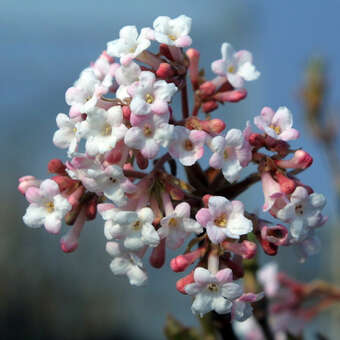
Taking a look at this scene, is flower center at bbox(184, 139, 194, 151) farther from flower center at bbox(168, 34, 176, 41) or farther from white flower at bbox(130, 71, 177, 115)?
flower center at bbox(168, 34, 176, 41)

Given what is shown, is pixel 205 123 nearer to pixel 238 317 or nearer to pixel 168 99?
pixel 168 99

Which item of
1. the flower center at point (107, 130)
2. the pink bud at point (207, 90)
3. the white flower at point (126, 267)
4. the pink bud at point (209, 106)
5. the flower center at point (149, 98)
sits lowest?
the white flower at point (126, 267)

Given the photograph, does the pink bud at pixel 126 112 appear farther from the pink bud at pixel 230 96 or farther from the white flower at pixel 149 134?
the pink bud at pixel 230 96

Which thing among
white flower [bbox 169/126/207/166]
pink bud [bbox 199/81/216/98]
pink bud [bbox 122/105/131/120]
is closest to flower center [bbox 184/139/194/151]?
white flower [bbox 169/126/207/166]

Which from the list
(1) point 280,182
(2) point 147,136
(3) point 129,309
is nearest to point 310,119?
(1) point 280,182

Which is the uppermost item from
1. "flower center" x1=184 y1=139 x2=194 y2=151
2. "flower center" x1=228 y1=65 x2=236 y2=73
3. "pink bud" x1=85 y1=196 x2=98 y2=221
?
"flower center" x1=228 y1=65 x2=236 y2=73

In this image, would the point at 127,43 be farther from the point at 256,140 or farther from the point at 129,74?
the point at 256,140

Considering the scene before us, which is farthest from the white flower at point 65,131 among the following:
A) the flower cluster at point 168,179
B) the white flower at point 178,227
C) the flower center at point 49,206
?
the white flower at point 178,227
